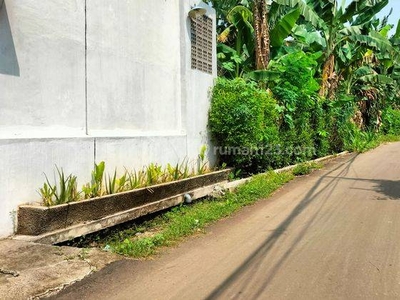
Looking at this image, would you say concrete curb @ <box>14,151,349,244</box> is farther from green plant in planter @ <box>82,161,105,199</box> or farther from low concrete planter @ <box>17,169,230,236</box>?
green plant in planter @ <box>82,161,105,199</box>

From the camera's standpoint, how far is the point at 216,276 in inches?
162

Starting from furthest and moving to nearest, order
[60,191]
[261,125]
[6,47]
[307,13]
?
[307,13] < [261,125] < [60,191] < [6,47]

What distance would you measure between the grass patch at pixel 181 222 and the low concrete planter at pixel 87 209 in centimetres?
29

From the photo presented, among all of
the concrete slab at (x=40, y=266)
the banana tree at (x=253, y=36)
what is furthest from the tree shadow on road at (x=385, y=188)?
the concrete slab at (x=40, y=266)

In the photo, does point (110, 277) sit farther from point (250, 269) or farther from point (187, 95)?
point (187, 95)

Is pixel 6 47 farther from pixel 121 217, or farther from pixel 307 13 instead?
pixel 307 13

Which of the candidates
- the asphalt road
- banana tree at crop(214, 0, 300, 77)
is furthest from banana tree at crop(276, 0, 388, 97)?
the asphalt road

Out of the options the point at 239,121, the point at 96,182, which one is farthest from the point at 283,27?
the point at 96,182

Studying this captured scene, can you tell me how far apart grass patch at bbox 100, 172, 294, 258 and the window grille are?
2.80 m

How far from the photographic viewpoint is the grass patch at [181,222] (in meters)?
4.93

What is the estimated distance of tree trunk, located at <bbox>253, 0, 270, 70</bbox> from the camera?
1162 centimetres

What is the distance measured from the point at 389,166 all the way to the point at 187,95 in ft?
27.1

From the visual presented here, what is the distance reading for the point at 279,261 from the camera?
4543 millimetres

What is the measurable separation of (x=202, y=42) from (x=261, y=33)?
3332 mm
